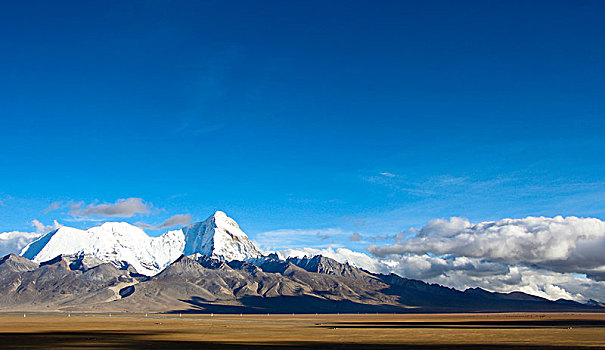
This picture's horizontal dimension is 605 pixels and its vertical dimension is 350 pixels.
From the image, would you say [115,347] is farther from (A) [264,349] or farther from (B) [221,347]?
(A) [264,349]

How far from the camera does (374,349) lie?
269ft

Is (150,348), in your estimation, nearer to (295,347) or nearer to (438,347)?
(295,347)

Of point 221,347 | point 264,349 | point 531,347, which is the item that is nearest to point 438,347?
point 531,347

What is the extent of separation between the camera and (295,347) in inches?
3393

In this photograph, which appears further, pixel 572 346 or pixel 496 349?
pixel 572 346

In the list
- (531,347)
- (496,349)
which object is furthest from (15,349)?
(531,347)

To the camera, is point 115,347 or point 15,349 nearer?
point 15,349

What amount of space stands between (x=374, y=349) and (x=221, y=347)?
23.9 metres

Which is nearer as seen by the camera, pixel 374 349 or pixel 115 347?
pixel 374 349

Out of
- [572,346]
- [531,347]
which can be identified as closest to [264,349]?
[531,347]

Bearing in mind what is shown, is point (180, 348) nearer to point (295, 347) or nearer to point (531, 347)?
point (295, 347)

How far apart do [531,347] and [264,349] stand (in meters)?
40.2

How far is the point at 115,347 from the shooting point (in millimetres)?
88312

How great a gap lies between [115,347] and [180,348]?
10.9m
